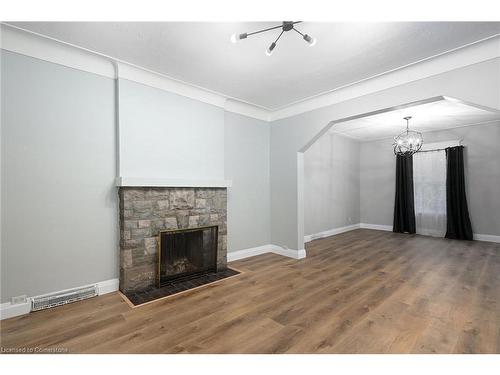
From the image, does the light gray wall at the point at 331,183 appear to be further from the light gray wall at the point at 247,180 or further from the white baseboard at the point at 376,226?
the light gray wall at the point at 247,180

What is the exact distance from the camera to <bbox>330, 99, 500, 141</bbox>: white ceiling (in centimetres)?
426

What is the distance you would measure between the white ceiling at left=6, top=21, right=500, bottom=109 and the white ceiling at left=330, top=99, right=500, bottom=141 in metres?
1.73

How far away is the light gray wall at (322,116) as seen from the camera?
2.40 meters

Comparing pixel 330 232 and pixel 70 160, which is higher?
pixel 70 160

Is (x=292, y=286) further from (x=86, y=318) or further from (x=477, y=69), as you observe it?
(x=477, y=69)

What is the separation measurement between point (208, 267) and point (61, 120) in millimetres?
2547

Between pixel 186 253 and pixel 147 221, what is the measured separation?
0.71m

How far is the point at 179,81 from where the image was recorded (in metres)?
3.21

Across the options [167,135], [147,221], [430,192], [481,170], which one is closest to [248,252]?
[147,221]

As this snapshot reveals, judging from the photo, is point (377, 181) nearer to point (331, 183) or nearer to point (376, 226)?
point (376, 226)

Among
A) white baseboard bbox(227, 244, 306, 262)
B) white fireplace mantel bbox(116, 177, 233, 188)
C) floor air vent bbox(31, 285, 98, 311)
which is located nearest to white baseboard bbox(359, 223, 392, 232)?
white baseboard bbox(227, 244, 306, 262)

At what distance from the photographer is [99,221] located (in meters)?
2.71

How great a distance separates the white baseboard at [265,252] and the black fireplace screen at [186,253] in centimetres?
62
